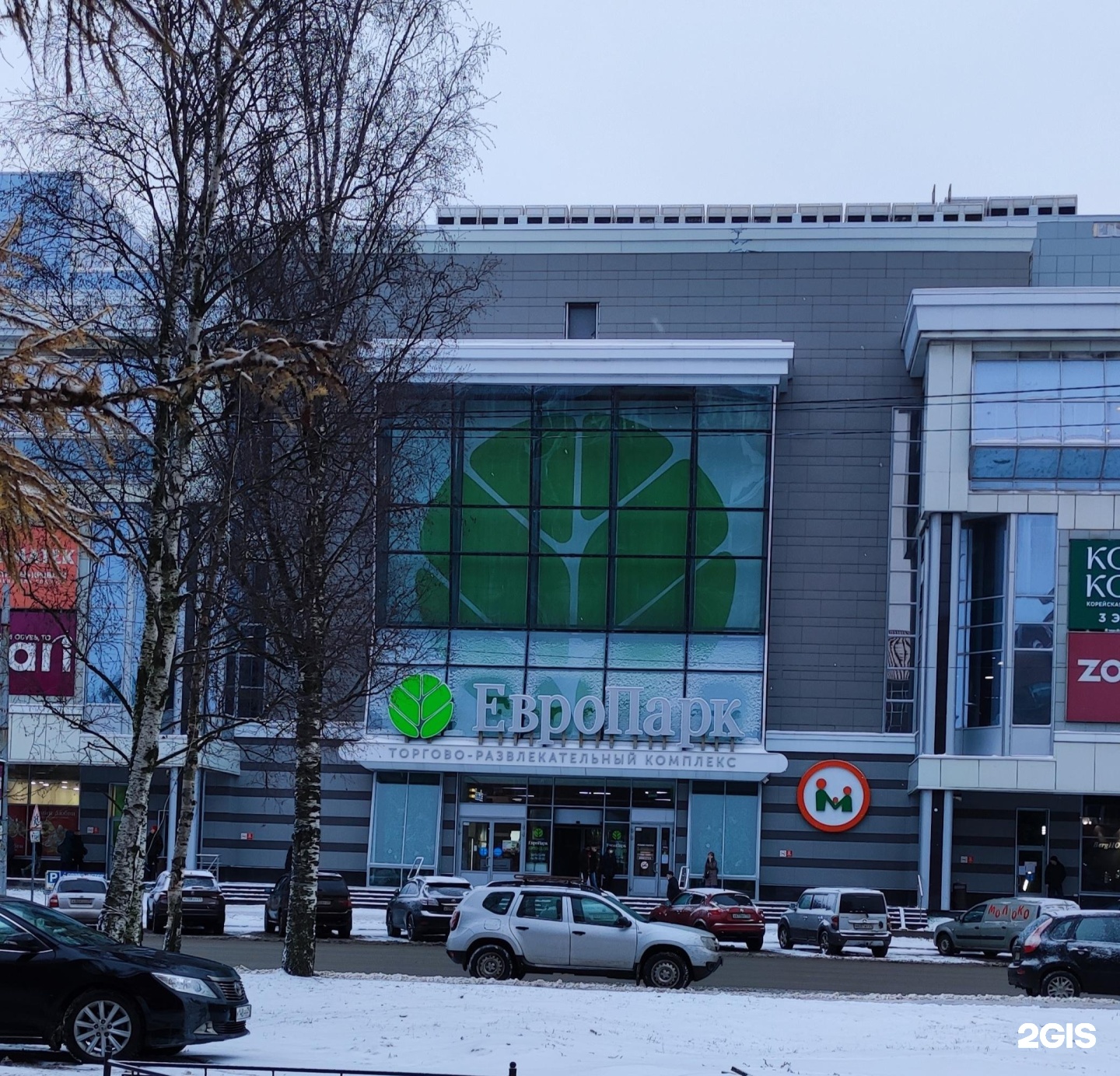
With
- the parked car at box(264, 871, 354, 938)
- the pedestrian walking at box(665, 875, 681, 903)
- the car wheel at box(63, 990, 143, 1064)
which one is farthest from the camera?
the pedestrian walking at box(665, 875, 681, 903)

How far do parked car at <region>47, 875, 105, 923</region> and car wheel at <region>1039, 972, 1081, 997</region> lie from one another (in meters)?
19.3

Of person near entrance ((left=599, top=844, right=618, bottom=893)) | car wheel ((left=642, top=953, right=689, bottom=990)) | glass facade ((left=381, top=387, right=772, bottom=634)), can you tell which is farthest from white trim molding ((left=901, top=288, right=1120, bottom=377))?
car wheel ((left=642, top=953, right=689, bottom=990))

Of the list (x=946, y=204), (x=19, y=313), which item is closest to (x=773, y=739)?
(x=946, y=204)

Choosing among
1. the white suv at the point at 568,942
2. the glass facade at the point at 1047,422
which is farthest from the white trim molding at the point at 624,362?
the white suv at the point at 568,942

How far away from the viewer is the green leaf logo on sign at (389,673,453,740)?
158 feet

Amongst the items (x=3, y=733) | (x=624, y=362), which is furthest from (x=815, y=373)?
(x=3, y=733)

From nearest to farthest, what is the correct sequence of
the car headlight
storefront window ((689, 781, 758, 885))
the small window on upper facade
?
the car headlight, storefront window ((689, 781, 758, 885)), the small window on upper facade

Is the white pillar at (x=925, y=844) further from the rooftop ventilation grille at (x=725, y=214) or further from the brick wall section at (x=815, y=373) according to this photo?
the rooftop ventilation grille at (x=725, y=214)

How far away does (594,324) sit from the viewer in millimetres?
52500

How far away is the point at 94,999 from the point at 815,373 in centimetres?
3976

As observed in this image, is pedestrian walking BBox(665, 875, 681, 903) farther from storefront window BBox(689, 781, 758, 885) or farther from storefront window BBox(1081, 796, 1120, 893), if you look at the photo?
storefront window BBox(1081, 796, 1120, 893)

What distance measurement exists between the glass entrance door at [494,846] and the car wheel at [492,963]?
85.5 feet

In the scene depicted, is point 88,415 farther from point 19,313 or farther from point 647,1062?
point 647,1062

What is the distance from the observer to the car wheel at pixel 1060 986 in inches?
903
